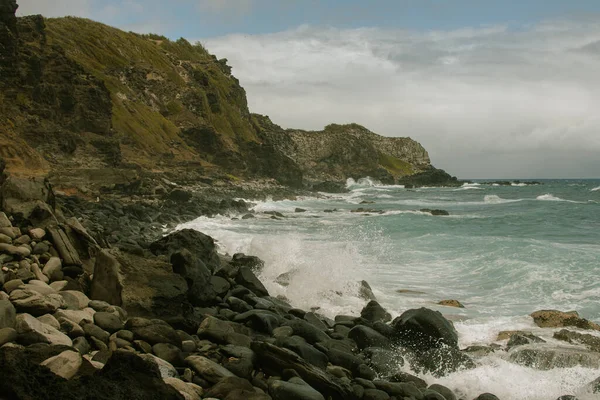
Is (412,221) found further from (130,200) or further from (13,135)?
(13,135)

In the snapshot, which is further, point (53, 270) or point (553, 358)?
point (553, 358)

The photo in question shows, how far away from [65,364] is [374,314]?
659 centimetres

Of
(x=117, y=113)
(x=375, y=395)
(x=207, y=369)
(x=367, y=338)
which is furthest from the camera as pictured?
(x=117, y=113)

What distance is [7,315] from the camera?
14.1 feet

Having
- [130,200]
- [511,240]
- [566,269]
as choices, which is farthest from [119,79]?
[566,269]

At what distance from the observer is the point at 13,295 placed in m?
4.91

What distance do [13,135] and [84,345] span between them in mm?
20053

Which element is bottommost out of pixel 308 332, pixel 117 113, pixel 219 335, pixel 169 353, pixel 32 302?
pixel 308 332

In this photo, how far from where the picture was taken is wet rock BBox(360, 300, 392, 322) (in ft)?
31.3

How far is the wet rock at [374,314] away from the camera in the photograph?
9547 mm

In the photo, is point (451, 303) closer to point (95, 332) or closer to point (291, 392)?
point (291, 392)

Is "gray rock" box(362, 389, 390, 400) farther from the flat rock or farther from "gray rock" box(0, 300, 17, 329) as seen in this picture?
"gray rock" box(0, 300, 17, 329)

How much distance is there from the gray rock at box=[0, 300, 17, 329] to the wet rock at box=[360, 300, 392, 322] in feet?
20.9

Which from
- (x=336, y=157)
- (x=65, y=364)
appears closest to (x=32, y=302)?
(x=65, y=364)
